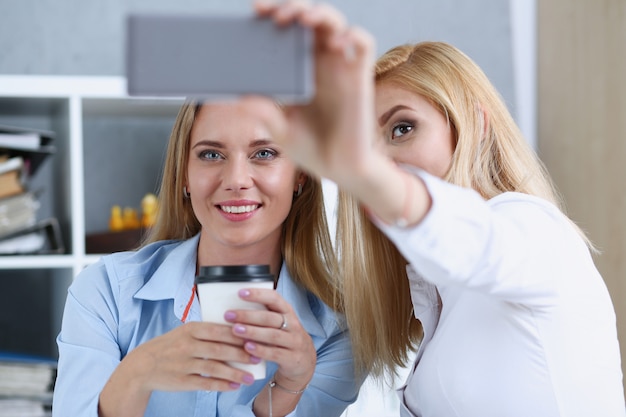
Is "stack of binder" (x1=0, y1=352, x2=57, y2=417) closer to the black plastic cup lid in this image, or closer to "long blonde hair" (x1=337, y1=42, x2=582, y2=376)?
"long blonde hair" (x1=337, y1=42, x2=582, y2=376)

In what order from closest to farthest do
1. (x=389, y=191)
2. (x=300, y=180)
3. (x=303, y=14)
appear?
(x=303, y=14), (x=389, y=191), (x=300, y=180)

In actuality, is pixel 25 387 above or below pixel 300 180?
below

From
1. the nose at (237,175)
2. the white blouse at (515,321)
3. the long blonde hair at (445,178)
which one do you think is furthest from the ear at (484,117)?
the nose at (237,175)

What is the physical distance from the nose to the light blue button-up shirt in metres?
0.21

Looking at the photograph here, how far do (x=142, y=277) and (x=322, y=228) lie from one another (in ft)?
1.21

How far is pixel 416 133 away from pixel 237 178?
350 mm

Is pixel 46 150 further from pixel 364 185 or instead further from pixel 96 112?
pixel 364 185

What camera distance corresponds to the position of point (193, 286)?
1.54 meters

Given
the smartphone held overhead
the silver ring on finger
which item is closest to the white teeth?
the silver ring on finger

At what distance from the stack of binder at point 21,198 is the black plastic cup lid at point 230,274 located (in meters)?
1.26

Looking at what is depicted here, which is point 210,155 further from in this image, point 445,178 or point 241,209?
point 445,178

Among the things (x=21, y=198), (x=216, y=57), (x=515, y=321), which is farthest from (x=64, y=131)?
(x=216, y=57)

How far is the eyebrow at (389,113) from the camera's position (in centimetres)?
132

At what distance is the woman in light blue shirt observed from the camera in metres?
1.31
